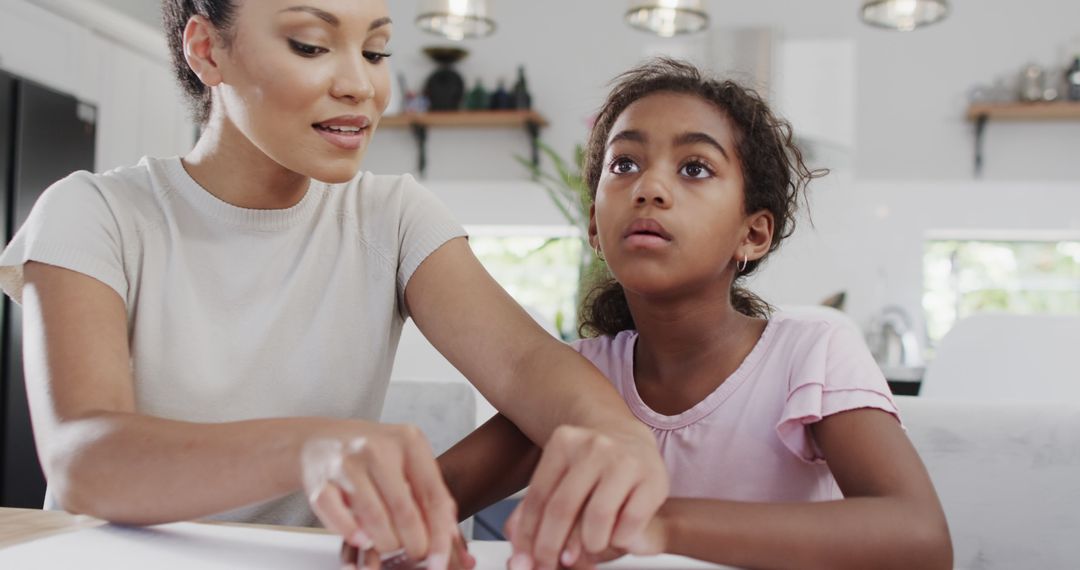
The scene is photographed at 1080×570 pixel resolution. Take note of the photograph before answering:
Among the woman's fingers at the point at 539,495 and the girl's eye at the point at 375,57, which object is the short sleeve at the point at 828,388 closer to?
the woman's fingers at the point at 539,495

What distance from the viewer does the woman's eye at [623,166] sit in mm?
→ 1049

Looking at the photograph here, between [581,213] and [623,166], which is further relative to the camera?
[581,213]

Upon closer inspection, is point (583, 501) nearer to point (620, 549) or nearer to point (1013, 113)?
point (620, 549)

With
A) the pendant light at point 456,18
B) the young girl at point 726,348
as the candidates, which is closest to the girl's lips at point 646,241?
the young girl at point 726,348

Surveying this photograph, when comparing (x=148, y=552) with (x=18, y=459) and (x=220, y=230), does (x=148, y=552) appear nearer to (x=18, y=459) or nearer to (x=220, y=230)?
(x=220, y=230)

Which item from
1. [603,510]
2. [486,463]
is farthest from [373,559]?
[486,463]

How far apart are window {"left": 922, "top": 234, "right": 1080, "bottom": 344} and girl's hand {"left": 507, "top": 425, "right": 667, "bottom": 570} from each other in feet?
14.7

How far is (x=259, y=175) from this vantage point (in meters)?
1.06

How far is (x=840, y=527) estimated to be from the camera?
701 millimetres

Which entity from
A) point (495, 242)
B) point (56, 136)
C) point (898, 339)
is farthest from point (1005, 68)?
point (56, 136)

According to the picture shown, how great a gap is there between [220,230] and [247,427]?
44cm

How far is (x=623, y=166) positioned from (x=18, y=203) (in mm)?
3084

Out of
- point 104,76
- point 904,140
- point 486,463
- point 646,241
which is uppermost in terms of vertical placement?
point 104,76

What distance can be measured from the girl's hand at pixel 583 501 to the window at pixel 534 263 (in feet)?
14.6
